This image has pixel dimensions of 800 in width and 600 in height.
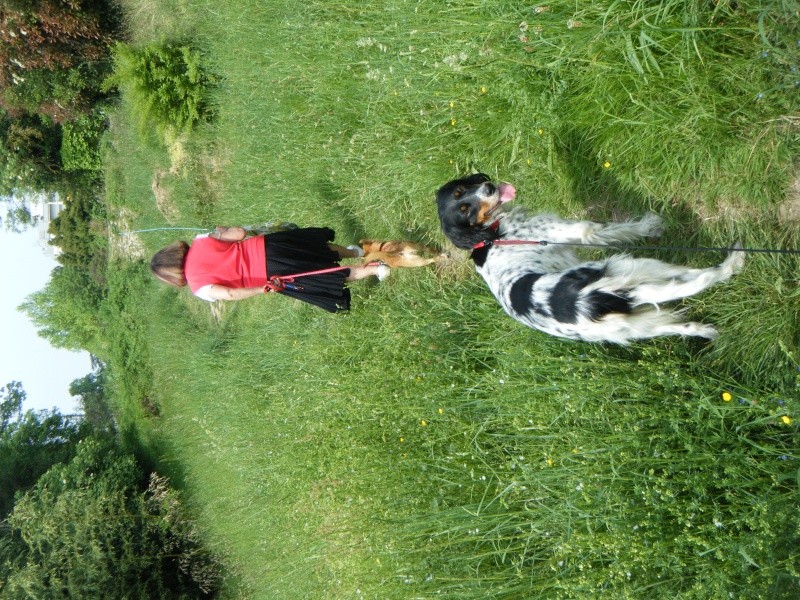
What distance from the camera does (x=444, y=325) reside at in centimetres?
452

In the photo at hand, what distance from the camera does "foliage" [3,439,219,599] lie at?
7.64 metres

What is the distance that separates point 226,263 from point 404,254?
4.48ft

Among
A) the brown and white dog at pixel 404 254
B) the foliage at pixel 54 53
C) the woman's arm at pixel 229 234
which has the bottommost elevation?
the brown and white dog at pixel 404 254

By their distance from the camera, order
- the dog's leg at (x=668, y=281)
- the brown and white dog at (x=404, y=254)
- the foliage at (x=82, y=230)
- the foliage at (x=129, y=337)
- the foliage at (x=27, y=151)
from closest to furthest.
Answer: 1. the dog's leg at (x=668, y=281)
2. the brown and white dog at (x=404, y=254)
3. the foliage at (x=129, y=337)
4. the foliage at (x=27, y=151)
5. the foliage at (x=82, y=230)

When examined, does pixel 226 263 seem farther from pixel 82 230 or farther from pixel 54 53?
pixel 82 230

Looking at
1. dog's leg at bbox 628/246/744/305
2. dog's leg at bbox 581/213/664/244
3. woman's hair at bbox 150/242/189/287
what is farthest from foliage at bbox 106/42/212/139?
dog's leg at bbox 628/246/744/305

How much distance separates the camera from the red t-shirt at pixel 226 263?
459 centimetres

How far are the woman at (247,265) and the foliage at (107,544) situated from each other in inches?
198

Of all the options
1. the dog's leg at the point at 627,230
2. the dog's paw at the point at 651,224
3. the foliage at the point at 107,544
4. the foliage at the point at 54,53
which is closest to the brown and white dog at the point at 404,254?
the dog's leg at the point at 627,230

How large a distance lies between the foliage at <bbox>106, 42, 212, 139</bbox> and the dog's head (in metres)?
5.11

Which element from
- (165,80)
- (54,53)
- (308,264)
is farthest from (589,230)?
(54,53)

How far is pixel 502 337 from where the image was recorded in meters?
4.00

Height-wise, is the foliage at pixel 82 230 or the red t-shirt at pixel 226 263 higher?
the foliage at pixel 82 230

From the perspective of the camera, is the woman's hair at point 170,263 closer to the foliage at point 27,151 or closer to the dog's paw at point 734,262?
the dog's paw at point 734,262
